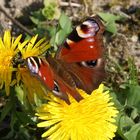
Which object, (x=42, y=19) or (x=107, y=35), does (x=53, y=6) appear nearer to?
Answer: (x=42, y=19)


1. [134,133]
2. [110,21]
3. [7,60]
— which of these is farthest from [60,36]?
[134,133]

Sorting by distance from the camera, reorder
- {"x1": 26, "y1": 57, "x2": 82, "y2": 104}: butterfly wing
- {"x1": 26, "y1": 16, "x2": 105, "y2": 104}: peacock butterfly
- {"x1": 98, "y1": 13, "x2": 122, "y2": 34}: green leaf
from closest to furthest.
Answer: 1. {"x1": 26, "y1": 57, "x2": 82, "y2": 104}: butterfly wing
2. {"x1": 26, "y1": 16, "x2": 105, "y2": 104}: peacock butterfly
3. {"x1": 98, "y1": 13, "x2": 122, "y2": 34}: green leaf

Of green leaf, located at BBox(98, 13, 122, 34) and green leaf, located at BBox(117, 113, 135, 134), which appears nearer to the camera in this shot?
green leaf, located at BBox(117, 113, 135, 134)

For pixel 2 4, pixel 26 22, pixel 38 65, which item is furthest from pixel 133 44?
pixel 38 65

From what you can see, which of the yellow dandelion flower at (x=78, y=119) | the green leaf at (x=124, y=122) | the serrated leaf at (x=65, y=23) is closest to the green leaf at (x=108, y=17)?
the serrated leaf at (x=65, y=23)

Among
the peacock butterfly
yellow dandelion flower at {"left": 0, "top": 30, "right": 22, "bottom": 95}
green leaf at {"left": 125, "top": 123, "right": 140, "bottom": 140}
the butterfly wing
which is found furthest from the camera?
green leaf at {"left": 125, "top": 123, "right": 140, "bottom": 140}

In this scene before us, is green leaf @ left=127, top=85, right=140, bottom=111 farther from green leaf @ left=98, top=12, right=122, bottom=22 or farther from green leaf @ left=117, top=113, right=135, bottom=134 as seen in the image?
green leaf @ left=98, top=12, right=122, bottom=22

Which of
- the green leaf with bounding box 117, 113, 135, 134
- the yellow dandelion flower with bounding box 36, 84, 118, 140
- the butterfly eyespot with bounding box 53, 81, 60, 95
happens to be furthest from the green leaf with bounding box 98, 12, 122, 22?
the butterfly eyespot with bounding box 53, 81, 60, 95
